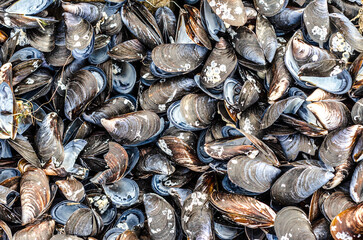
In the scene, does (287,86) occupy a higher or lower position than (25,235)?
higher

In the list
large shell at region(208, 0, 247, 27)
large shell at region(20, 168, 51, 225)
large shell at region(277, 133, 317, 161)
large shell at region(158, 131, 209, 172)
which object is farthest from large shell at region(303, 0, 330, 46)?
large shell at region(20, 168, 51, 225)

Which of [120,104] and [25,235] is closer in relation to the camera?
[25,235]

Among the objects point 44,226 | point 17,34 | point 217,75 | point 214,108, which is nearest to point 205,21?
point 217,75

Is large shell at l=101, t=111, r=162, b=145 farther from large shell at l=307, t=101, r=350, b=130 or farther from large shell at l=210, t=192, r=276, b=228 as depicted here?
large shell at l=307, t=101, r=350, b=130

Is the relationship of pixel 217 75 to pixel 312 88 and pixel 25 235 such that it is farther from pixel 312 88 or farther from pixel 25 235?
pixel 25 235

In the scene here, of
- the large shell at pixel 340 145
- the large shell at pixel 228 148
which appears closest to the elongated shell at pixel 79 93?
the large shell at pixel 228 148

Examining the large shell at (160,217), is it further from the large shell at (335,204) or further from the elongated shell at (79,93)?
the large shell at (335,204)

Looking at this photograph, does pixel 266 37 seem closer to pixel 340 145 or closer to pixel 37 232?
pixel 340 145
